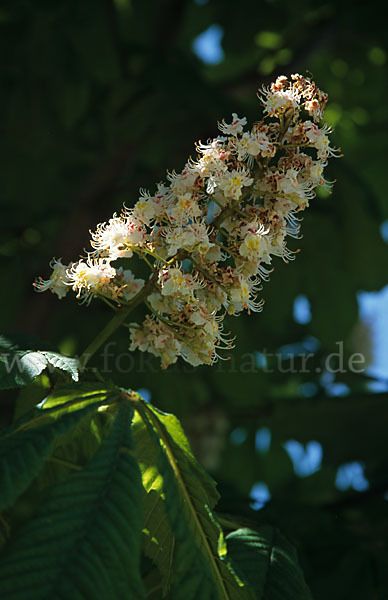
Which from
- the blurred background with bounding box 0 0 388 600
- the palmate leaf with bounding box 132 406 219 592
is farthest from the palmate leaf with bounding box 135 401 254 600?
the blurred background with bounding box 0 0 388 600

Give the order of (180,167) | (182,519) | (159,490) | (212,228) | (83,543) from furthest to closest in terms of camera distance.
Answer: (180,167)
(212,228)
(159,490)
(182,519)
(83,543)

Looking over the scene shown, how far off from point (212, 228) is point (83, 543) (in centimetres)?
74

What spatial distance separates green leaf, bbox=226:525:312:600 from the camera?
129 cm

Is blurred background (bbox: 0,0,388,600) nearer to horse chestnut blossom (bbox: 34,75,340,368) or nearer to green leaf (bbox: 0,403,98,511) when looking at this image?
horse chestnut blossom (bbox: 34,75,340,368)

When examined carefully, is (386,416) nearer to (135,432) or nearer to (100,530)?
(135,432)

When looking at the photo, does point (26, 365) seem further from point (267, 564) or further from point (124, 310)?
point (267, 564)

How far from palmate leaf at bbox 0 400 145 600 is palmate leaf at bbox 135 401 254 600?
0.09 metres

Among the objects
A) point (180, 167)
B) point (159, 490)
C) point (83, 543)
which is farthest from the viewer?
point (180, 167)

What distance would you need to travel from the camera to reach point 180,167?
3400 mm

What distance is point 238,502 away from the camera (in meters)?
1.84

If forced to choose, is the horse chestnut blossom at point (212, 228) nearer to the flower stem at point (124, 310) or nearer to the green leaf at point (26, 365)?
the flower stem at point (124, 310)

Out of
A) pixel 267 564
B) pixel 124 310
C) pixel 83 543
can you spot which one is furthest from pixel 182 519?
pixel 124 310

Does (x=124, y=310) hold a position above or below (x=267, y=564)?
above

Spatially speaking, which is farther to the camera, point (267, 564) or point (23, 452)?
point (267, 564)
